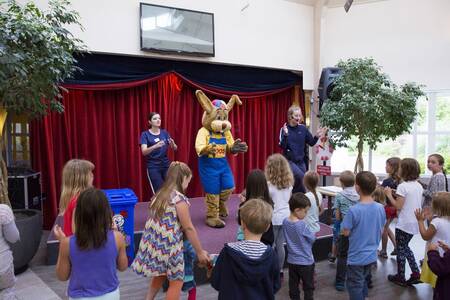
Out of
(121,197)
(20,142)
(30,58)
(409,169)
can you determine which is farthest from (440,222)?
(20,142)

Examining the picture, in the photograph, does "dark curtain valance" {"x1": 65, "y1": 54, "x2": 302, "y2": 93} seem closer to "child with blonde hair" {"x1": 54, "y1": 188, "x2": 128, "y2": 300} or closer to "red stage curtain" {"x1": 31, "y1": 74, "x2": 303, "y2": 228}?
"red stage curtain" {"x1": 31, "y1": 74, "x2": 303, "y2": 228}

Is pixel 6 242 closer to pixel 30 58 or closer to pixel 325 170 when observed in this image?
pixel 30 58

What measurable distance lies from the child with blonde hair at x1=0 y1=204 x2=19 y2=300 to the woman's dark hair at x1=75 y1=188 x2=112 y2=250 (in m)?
0.82

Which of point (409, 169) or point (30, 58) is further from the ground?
point (30, 58)

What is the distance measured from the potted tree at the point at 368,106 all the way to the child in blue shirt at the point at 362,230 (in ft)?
8.38

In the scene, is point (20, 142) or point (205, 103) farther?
point (20, 142)

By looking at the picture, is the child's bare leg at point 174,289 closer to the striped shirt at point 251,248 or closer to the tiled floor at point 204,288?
the striped shirt at point 251,248

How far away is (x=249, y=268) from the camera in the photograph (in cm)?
186

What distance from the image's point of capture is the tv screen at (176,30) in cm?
530

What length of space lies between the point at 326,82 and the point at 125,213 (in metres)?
3.93

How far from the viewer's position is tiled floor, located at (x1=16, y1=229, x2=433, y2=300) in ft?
10.9

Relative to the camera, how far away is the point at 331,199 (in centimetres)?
545

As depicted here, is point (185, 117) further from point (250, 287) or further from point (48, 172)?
point (250, 287)

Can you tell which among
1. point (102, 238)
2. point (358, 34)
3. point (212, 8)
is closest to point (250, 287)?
point (102, 238)
